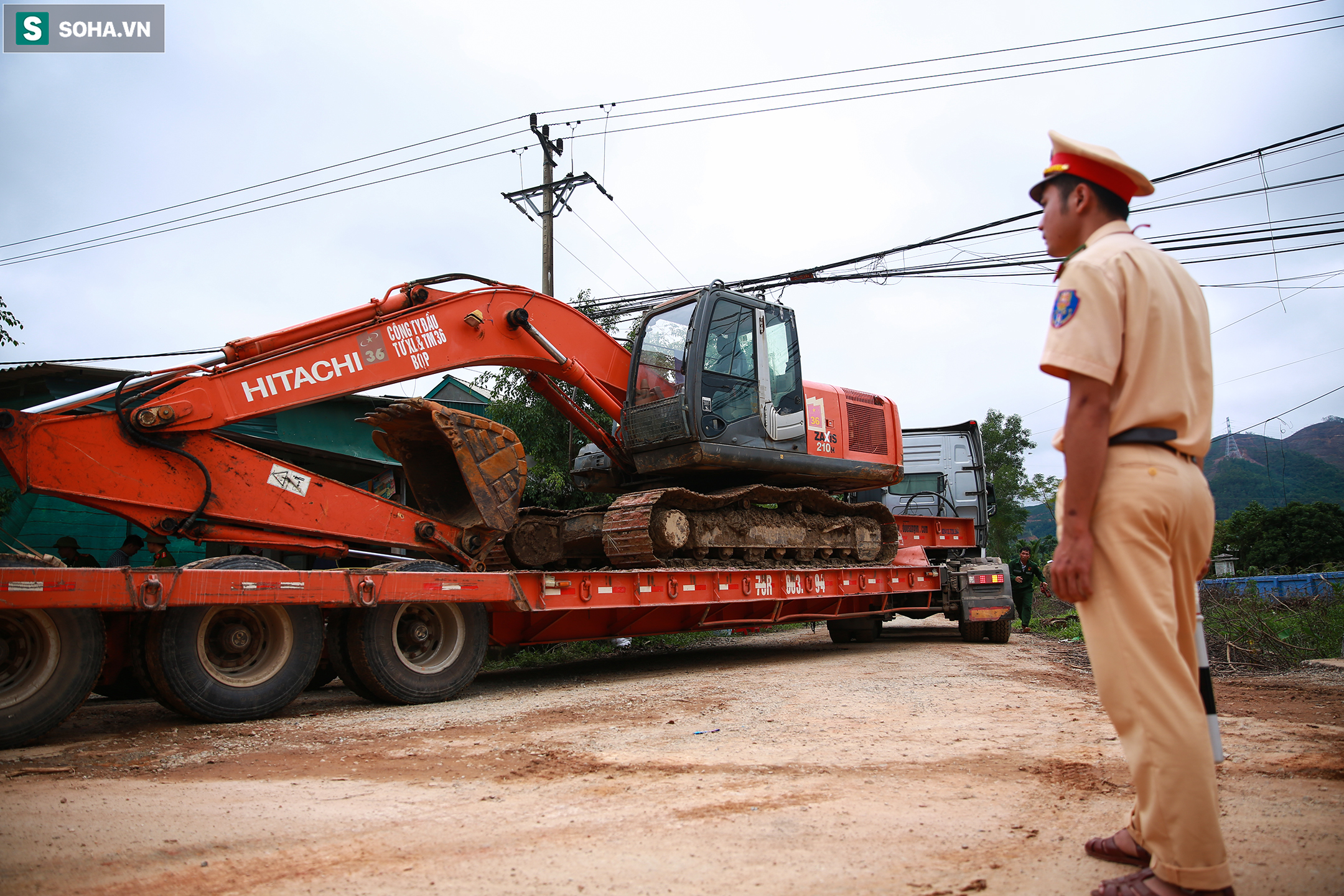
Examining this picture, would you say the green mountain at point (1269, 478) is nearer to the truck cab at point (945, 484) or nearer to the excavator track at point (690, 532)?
the truck cab at point (945, 484)

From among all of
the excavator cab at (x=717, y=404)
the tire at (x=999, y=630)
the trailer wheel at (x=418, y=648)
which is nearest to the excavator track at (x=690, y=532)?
the excavator cab at (x=717, y=404)

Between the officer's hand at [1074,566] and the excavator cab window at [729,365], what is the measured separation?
6.38 meters

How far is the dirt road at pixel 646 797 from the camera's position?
260cm

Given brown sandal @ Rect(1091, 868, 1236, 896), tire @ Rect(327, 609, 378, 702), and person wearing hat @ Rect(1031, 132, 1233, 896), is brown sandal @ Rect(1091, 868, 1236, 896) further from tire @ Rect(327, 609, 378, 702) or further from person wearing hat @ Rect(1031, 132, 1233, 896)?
tire @ Rect(327, 609, 378, 702)

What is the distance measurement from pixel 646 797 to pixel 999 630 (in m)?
9.06

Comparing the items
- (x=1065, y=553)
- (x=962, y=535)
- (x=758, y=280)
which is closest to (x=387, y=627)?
(x=1065, y=553)

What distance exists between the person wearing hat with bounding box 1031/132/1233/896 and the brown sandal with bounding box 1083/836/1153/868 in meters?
0.07

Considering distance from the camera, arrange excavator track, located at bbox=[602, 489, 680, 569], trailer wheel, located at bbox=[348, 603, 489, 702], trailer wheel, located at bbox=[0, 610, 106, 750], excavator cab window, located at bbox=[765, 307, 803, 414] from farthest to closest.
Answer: excavator cab window, located at bbox=[765, 307, 803, 414] < excavator track, located at bbox=[602, 489, 680, 569] < trailer wheel, located at bbox=[348, 603, 489, 702] < trailer wheel, located at bbox=[0, 610, 106, 750]

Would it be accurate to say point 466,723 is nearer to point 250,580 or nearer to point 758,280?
point 250,580

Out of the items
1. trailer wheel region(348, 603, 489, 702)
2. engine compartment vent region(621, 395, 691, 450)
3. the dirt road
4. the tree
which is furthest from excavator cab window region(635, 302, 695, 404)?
the tree

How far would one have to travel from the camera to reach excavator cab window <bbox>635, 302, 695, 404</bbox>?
28.9 feet

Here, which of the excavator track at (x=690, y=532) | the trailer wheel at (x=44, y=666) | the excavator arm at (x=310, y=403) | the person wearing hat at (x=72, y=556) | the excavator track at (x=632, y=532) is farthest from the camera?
the person wearing hat at (x=72, y=556)

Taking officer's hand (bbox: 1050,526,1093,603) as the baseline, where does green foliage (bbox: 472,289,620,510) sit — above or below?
above

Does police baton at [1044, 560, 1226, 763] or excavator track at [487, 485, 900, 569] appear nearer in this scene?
police baton at [1044, 560, 1226, 763]
